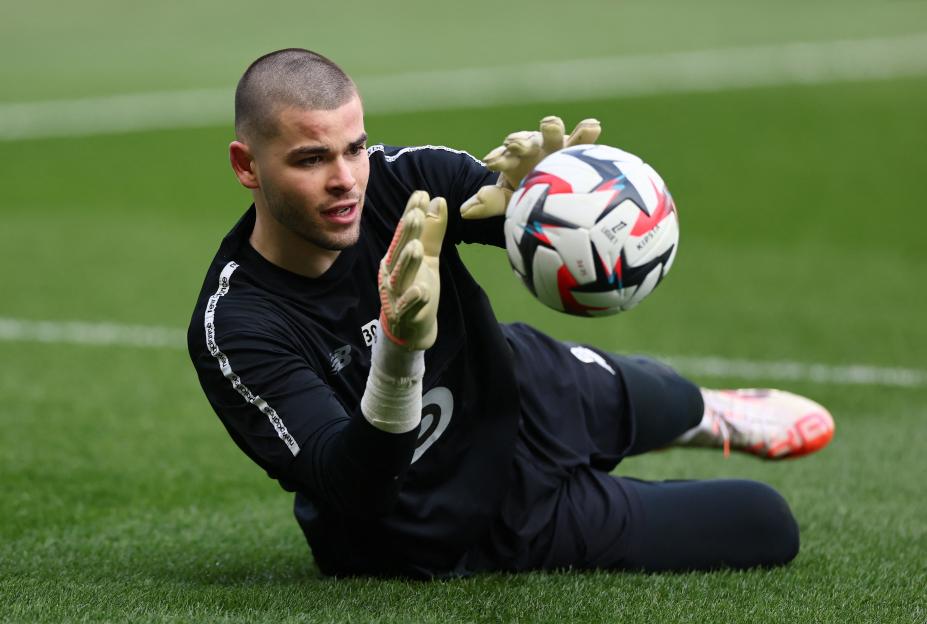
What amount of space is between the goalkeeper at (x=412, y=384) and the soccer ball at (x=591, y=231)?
0.61 feet

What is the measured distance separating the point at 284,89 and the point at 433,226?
86cm

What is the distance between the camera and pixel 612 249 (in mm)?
3975

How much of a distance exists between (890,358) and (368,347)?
5487mm

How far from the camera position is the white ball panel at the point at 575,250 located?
3971 mm

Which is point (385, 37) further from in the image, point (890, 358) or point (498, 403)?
point (498, 403)

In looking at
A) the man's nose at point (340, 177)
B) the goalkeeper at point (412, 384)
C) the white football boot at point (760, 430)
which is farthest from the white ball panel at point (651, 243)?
the white football boot at point (760, 430)

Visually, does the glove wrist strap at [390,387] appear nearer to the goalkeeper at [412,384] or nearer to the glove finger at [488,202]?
the goalkeeper at [412,384]

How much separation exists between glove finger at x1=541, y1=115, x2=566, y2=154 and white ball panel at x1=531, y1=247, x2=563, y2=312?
374 millimetres

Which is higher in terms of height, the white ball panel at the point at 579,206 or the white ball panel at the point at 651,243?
the white ball panel at the point at 579,206

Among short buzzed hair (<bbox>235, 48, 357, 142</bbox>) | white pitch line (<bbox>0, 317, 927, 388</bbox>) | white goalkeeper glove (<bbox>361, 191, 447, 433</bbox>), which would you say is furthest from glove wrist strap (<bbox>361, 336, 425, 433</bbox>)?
white pitch line (<bbox>0, 317, 927, 388</bbox>)

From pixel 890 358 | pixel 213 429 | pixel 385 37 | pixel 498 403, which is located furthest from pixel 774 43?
pixel 498 403

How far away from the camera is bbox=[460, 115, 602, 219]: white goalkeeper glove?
4.18 metres

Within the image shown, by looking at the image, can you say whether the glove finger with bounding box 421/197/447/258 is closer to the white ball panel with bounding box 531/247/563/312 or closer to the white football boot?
the white ball panel with bounding box 531/247/563/312

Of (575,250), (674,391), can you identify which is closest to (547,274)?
(575,250)
